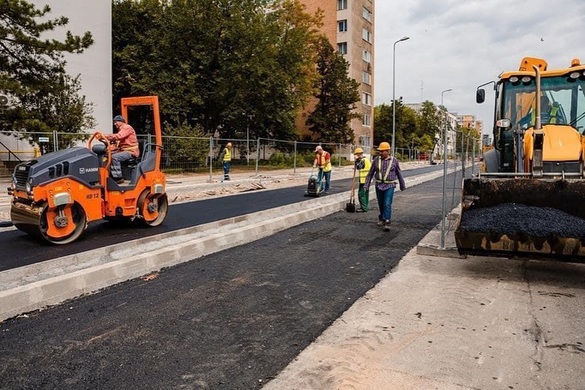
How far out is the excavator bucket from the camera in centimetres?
511

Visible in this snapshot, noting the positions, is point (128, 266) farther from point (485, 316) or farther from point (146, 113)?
point (146, 113)

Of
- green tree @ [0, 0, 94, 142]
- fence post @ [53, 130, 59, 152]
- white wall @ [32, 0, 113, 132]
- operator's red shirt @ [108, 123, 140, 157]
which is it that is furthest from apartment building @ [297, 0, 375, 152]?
operator's red shirt @ [108, 123, 140, 157]

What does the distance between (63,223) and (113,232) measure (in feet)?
4.32

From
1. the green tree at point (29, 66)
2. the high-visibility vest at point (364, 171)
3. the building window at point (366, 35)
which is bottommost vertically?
the high-visibility vest at point (364, 171)

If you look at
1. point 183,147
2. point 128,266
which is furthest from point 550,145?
point 183,147

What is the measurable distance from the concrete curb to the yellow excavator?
12.0 feet

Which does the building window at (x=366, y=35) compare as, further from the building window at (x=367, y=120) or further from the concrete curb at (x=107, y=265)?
the concrete curb at (x=107, y=265)

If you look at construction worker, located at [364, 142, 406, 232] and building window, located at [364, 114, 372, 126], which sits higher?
building window, located at [364, 114, 372, 126]

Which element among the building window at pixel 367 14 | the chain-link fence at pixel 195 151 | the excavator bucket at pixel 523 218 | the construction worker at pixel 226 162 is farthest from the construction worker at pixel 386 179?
the building window at pixel 367 14

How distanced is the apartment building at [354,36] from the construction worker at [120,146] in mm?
40171

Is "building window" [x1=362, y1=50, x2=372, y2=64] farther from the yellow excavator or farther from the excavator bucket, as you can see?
the excavator bucket

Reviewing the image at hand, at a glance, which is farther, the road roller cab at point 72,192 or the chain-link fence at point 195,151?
the chain-link fence at point 195,151

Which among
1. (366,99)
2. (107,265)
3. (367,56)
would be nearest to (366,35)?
(367,56)

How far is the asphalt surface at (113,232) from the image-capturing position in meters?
6.34
